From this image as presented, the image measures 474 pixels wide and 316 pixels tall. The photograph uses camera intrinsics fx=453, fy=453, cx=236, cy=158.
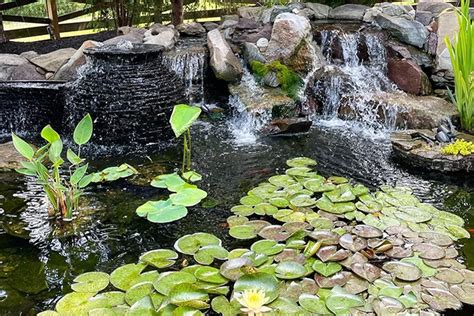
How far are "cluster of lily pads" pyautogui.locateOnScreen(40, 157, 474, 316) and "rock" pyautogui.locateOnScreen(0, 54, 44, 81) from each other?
325 centimetres

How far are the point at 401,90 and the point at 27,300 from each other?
14.4 feet

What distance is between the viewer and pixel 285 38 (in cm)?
507

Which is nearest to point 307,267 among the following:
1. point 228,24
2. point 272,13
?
point 272,13

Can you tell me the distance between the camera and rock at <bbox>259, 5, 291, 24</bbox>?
19.7 feet

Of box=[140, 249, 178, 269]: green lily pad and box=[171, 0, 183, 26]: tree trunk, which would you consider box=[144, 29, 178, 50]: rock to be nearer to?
box=[171, 0, 183, 26]: tree trunk

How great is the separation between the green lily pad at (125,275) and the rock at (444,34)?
4.26 m

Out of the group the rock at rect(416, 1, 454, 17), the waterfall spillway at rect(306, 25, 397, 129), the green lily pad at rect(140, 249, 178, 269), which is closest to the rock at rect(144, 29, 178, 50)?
the waterfall spillway at rect(306, 25, 397, 129)

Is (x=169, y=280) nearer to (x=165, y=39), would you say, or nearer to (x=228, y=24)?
(x=165, y=39)

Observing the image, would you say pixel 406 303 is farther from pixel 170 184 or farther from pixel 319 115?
pixel 319 115

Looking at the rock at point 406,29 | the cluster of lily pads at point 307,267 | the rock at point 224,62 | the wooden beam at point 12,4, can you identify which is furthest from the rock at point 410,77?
the wooden beam at point 12,4

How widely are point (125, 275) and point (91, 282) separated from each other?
6.0 inches

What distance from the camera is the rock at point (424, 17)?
579cm

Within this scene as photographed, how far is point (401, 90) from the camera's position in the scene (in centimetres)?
509

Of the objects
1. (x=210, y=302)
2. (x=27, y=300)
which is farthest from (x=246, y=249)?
(x=27, y=300)
